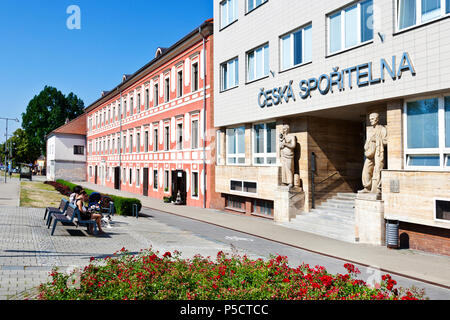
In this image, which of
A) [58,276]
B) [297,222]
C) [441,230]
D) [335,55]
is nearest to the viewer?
[58,276]

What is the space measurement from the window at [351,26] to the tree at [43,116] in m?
76.5

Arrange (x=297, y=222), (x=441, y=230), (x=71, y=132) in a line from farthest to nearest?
(x=71, y=132)
(x=297, y=222)
(x=441, y=230)

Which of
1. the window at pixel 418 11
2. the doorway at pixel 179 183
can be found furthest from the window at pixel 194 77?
the window at pixel 418 11

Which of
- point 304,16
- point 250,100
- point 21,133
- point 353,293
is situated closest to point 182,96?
point 250,100

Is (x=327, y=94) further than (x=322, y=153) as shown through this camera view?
No

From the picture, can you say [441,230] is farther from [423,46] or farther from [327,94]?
[327,94]

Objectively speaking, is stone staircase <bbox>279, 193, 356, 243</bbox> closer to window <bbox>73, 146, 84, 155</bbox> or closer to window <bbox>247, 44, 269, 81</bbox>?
window <bbox>247, 44, 269, 81</bbox>

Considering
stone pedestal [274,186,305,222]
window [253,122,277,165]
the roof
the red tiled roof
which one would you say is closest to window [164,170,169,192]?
window [253,122,277,165]

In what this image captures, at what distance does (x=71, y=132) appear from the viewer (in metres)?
63.7

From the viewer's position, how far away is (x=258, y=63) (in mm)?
19703

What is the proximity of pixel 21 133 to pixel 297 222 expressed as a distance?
97.2m

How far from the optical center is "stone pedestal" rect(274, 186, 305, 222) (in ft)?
54.3

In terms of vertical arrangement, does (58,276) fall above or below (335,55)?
below

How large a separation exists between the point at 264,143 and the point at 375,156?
724 centimetres
